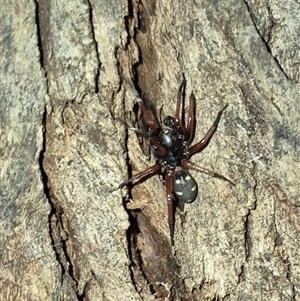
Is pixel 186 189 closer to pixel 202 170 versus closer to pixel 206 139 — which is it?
pixel 202 170

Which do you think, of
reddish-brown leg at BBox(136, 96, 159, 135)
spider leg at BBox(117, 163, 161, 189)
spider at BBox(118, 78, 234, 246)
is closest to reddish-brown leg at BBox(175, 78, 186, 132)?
spider at BBox(118, 78, 234, 246)

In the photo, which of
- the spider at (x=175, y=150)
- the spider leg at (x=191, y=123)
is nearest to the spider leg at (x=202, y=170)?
the spider at (x=175, y=150)

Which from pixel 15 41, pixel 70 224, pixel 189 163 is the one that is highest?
pixel 15 41

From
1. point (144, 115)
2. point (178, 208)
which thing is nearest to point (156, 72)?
point (144, 115)

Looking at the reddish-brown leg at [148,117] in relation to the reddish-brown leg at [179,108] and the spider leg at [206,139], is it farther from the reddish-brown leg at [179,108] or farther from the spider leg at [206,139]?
the spider leg at [206,139]

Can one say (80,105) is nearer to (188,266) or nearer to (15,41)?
(15,41)
